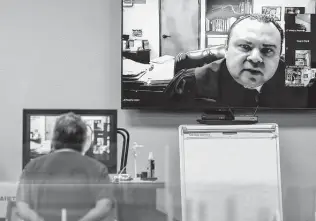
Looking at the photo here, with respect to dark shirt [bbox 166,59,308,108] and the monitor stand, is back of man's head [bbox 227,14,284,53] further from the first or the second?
the monitor stand

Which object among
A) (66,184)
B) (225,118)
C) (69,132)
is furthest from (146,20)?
(66,184)

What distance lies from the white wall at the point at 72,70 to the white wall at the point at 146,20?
12 cm

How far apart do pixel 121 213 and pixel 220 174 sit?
3.41ft

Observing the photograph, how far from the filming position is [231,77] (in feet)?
9.45

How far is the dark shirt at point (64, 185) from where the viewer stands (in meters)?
1.42

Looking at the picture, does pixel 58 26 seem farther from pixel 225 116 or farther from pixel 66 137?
pixel 66 137

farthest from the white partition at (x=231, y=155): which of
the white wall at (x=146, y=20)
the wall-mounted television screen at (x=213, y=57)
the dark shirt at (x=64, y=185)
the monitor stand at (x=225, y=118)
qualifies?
the dark shirt at (x=64, y=185)

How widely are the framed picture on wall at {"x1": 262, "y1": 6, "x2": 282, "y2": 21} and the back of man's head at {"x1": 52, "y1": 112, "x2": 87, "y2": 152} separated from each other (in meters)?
1.40

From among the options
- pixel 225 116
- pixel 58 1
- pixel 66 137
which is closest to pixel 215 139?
pixel 225 116

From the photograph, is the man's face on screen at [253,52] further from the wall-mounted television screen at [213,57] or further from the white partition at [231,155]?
the white partition at [231,155]

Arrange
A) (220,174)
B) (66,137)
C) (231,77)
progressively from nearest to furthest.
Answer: (66,137), (220,174), (231,77)

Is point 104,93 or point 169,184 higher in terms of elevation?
point 104,93

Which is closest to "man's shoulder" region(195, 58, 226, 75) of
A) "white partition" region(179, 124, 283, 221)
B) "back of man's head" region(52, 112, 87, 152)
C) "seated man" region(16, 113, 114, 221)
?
"white partition" region(179, 124, 283, 221)

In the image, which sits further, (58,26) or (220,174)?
(58,26)
